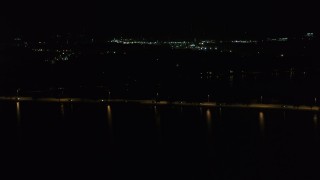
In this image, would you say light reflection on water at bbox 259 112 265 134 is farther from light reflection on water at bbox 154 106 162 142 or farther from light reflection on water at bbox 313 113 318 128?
light reflection on water at bbox 154 106 162 142

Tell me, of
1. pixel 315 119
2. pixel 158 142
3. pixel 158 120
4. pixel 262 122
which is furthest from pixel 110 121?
pixel 315 119

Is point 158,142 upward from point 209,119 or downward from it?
downward

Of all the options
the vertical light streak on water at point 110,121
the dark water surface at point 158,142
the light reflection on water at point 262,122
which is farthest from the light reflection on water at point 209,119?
the vertical light streak on water at point 110,121

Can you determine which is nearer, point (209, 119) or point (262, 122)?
point (262, 122)

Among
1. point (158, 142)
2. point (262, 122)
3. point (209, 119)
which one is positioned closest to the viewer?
point (158, 142)

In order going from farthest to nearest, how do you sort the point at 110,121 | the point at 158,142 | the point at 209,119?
the point at 110,121
the point at 209,119
the point at 158,142

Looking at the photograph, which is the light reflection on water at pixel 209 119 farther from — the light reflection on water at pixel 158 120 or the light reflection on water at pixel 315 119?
the light reflection on water at pixel 315 119

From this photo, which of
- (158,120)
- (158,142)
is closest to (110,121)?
(158,120)

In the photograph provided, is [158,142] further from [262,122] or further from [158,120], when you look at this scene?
[262,122]

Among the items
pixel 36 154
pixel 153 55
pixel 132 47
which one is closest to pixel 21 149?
pixel 36 154

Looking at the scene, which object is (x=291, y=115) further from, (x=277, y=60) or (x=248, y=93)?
(x=277, y=60)
